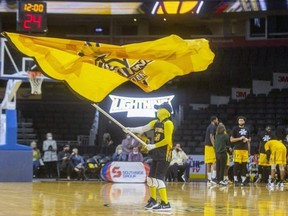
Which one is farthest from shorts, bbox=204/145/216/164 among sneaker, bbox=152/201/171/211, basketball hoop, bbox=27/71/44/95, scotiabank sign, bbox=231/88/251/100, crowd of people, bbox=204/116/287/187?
scotiabank sign, bbox=231/88/251/100

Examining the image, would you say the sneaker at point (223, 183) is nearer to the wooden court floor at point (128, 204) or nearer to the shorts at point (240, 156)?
the shorts at point (240, 156)

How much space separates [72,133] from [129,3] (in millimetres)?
7016

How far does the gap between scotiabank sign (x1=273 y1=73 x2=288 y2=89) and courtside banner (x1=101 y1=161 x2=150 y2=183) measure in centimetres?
1537

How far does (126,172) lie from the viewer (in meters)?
22.3

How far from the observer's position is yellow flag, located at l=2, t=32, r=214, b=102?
12477 mm

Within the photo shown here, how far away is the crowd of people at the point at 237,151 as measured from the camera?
19719 millimetres

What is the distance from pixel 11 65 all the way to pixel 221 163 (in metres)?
7.70

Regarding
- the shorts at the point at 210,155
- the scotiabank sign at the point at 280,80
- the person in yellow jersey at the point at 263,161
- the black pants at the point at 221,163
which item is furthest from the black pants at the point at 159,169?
the scotiabank sign at the point at 280,80

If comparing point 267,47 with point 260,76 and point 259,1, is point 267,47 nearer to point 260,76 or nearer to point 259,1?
point 260,76

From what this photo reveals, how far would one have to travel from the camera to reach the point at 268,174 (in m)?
23.6

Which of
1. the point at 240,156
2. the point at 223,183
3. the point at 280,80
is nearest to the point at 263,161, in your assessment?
the point at 240,156

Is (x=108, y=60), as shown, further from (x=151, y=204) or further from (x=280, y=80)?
(x=280, y=80)

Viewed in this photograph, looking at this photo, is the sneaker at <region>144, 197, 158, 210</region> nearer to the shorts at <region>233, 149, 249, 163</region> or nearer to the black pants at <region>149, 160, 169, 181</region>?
the black pants at <region>149, 160, 169, 181</region>

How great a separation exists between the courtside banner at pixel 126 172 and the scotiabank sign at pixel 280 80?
15366mm
